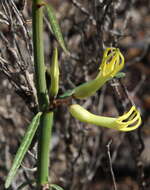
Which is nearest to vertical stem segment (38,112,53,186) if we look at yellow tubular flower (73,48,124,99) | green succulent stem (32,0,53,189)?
green succulent stem (32,0,53,189)

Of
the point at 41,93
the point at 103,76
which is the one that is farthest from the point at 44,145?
the point at 103,76

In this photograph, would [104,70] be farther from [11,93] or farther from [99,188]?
[99,188]

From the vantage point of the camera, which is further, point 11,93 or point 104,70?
point 11,93

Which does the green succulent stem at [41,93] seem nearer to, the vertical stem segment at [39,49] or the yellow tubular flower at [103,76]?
the vertical stem segment at [39,49]

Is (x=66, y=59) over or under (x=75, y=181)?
over

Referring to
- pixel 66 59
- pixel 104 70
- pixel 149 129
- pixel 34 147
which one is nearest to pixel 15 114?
pixel 66 59

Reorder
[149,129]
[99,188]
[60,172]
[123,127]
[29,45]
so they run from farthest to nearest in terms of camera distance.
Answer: [149,129], [99,188], [60,172], [29,45], [123,127]

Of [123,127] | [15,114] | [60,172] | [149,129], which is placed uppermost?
[123,127]
